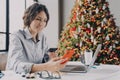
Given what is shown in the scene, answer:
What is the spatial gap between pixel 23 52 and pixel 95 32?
311cm

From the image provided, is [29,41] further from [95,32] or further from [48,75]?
[95,32]

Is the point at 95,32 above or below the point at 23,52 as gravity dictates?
above

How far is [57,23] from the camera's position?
259 inches

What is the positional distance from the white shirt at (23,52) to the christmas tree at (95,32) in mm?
2768

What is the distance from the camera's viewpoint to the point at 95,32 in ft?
16.7

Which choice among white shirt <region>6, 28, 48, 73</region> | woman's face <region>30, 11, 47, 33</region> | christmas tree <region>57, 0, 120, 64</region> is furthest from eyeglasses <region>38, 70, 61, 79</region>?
christmas tree <region>57, 0, 120, 64</region>

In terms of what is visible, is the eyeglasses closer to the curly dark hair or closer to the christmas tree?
the curly dark hair

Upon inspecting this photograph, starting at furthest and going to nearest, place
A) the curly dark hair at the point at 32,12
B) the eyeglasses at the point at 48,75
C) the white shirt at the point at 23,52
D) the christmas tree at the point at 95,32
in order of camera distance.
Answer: the christmas tree at the point at 95,32
the curly dark hair at the point at 32,12
the white shirt at the point at 23,52
the eyeglasses at the point at 48,75

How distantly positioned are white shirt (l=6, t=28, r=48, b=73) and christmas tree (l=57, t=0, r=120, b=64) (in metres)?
2.77

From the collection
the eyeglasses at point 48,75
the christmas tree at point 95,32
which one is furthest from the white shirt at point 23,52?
the christmas tree at point 95,32

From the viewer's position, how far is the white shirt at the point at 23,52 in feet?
6.36

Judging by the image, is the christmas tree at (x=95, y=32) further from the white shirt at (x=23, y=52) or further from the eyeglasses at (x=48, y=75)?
the eyeglasses at (x=48, y=75)

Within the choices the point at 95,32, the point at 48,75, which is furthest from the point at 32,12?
the point at 95,32

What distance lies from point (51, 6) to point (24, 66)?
15.9 feet
